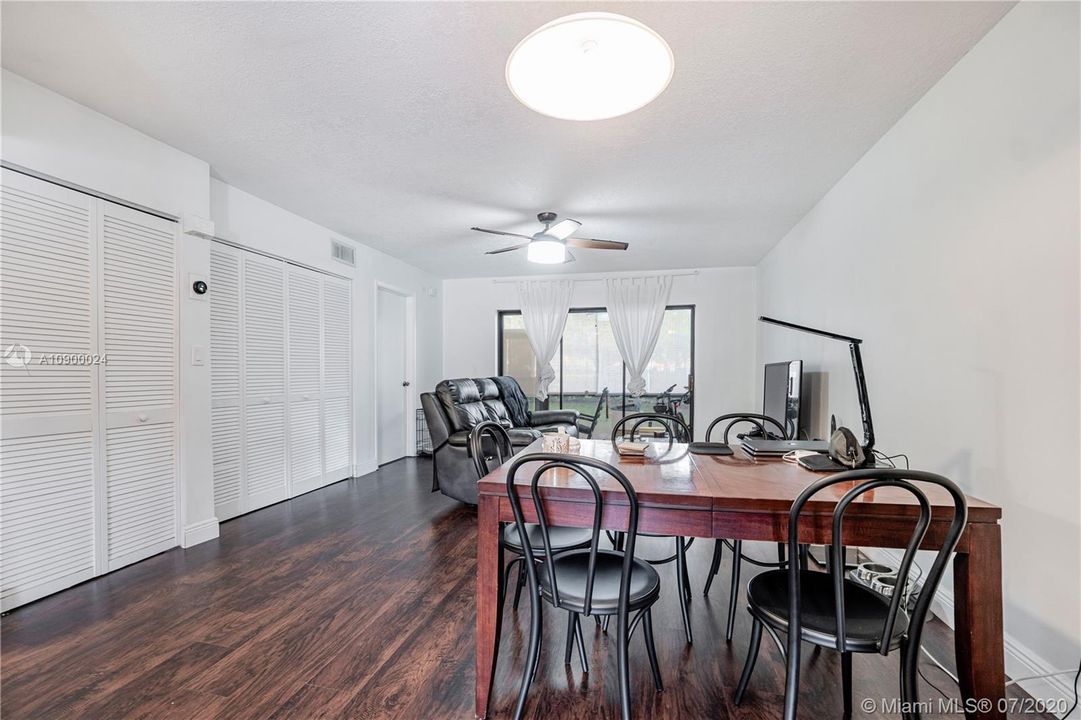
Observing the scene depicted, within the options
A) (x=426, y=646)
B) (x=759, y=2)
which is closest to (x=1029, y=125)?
(x=759, y=2)

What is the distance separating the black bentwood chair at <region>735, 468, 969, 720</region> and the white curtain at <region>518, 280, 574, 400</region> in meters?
5.12

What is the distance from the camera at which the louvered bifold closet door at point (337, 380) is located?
14.7ft

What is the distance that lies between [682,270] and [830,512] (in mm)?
5178

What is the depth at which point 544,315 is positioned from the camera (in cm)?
650

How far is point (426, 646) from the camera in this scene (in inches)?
75.9

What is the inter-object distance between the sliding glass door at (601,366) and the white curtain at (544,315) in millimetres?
187

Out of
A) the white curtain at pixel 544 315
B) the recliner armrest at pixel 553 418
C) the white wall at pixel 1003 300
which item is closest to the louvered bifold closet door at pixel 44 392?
the recliner armrest at pixel 553 418

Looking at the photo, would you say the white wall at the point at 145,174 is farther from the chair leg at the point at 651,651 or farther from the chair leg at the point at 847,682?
the chair leg at the point at 847,682

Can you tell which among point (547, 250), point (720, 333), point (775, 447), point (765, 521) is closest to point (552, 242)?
point (547, 250)

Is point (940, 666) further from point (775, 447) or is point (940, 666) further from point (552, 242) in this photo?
point (552, 242)

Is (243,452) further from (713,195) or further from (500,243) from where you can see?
(713,195)

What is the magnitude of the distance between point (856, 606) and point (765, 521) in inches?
15.4

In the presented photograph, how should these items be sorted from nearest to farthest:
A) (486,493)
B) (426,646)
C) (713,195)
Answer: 1. (486,493)
2. (426,646)
3. (713,195)

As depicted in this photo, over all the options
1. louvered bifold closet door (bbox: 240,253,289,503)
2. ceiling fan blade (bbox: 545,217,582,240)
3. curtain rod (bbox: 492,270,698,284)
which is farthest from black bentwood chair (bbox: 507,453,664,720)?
curtain rod (bbox: 492,270,698,284)
